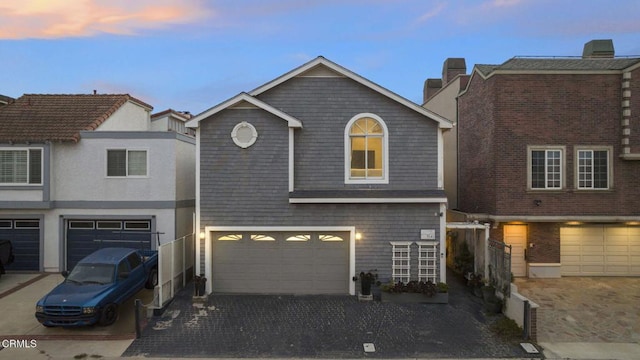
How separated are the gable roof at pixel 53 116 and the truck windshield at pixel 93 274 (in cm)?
634

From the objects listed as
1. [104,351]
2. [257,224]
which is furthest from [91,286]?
[257,224]

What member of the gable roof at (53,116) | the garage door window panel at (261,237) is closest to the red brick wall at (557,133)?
the garage door window panel at (261,237)

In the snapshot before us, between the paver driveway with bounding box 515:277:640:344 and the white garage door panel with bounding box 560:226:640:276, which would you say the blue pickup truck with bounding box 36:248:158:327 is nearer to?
the paver driveway with bounding box 515:277:640:344

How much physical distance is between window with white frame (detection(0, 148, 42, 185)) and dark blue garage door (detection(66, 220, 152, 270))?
2429 mm

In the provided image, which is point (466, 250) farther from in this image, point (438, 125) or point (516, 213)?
point (438, 125)

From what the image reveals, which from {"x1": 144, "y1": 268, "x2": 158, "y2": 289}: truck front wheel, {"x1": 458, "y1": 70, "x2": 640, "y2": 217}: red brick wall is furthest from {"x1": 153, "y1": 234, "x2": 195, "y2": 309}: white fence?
{"x1": 458, "y1": 70, "x2": 640, "y2": 217}: red brick wall

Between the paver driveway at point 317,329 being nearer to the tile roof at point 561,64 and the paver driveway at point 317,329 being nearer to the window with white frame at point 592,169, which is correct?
the window with white frame at point 592,169

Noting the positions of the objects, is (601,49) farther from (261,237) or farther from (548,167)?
(261,237)

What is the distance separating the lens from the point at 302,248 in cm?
1382

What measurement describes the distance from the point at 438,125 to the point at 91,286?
40.0ft

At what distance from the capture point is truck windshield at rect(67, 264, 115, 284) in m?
11.3

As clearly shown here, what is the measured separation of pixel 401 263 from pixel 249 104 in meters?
7.77

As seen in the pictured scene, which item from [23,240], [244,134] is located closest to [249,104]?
[244,134]

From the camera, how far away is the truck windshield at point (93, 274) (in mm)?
11344
